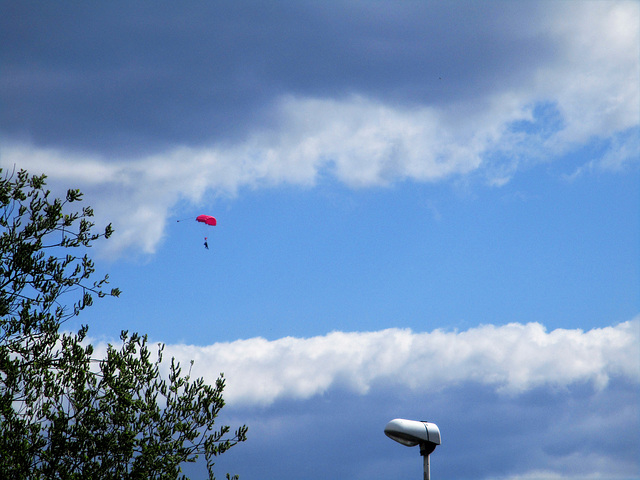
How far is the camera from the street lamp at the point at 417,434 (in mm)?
17062

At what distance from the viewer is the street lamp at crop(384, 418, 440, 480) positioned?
672 inches

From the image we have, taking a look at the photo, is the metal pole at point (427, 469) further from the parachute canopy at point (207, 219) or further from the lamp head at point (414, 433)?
the parachute canopy at point (207, 219)

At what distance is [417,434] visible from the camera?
56.3ft

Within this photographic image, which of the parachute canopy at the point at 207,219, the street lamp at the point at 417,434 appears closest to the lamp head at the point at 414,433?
the street lamp at the point at 417,434

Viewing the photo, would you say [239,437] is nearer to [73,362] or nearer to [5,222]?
[73,362]

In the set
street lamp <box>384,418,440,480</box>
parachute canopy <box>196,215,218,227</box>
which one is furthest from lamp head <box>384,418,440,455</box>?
parachute canopy <box>196,215,218,227</box>

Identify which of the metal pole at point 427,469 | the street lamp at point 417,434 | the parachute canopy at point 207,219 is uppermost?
the parachute canopy at point 207,219

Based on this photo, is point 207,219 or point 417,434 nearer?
point 417,434

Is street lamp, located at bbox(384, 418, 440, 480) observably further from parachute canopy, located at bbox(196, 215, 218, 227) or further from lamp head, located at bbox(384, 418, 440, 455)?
parachute canopy, located at bbox(196, 215, 218, 227)

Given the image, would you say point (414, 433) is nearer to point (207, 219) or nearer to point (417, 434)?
point (417, 434)

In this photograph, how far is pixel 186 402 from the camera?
21.3m

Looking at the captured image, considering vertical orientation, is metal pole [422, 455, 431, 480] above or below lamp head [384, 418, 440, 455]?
below

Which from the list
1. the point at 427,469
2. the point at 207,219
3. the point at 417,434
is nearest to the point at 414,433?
the point at 417,434

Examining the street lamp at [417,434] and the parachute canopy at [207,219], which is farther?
the parachute canopy at [207,219]
